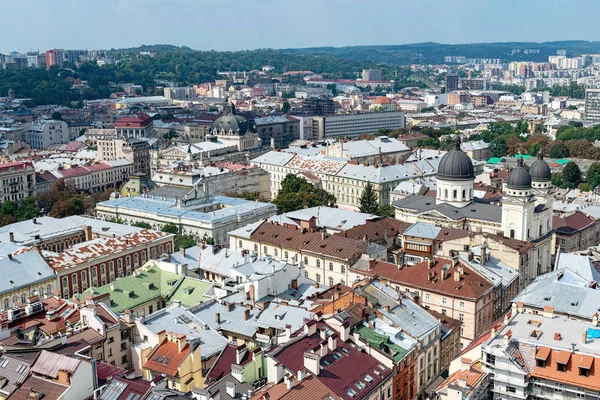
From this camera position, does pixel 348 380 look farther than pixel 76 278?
No

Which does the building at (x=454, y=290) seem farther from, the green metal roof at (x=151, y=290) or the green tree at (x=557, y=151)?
the green tree at (x=557, y=151)

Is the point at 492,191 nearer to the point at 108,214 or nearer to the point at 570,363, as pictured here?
the point at 108,214

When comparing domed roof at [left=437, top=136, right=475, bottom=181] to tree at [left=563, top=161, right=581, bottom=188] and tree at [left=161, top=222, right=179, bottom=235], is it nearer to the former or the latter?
tree at [left=161, top=222, right=179, bottom=235]

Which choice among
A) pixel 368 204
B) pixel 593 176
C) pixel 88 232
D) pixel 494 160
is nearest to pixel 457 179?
pixel 368 204

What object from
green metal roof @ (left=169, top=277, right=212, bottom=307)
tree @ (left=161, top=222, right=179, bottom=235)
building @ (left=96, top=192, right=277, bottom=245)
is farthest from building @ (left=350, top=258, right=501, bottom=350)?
tree @ (left=161, top=222, right=179, bottom=235)

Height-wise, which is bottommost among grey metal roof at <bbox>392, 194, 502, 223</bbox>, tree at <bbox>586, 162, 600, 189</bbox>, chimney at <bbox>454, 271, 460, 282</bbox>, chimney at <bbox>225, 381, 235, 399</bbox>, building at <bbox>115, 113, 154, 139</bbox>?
tree at <bbox>586, 162, 600, 189</bbox>

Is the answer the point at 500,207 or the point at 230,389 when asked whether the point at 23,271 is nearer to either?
the point at 230,389

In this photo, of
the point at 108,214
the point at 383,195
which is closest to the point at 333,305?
the point at 108,214
